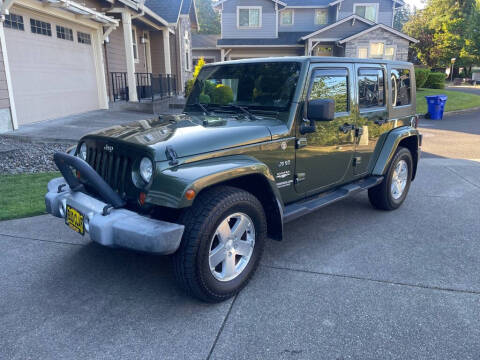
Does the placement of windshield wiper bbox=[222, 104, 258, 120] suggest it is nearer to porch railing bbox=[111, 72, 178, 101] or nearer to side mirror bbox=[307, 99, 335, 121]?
side mirror bbox=[307, 99, 335, 121]

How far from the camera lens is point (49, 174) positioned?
6.47m

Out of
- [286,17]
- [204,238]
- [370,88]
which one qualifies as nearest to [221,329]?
[204,238]

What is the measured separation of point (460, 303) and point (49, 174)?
623 cm

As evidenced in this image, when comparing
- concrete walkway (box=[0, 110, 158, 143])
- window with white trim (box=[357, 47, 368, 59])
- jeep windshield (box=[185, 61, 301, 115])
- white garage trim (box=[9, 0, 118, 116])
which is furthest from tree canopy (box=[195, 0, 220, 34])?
jeep windshield (box=[185, 61, 301, 115])

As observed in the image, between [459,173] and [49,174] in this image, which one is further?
[459,173]

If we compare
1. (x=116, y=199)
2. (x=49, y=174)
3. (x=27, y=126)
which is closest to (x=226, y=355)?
(x=116, y=199)

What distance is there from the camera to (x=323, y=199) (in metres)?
3.93

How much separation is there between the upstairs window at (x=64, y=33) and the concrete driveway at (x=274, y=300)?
7.95 metres

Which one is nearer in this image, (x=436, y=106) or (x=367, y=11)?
(x=436, y=106)

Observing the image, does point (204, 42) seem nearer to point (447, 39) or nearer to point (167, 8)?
point (167, 8)

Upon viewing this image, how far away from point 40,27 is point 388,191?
9.53 m

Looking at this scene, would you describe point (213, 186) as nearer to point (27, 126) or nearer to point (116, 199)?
point (116, 199)

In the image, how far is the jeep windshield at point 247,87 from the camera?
3.59m

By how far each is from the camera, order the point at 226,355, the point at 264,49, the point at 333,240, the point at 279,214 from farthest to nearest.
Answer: the point at 264,49 → the point at 333,240 → the point at 279,214 → the point at 226,355
